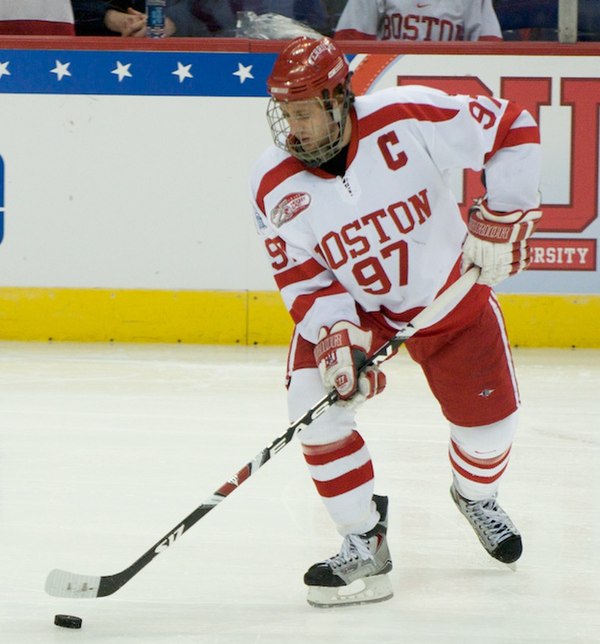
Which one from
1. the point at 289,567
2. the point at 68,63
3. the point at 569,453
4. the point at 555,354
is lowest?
the point at 555,354

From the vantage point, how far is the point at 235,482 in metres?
2.28

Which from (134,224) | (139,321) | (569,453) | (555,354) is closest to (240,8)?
(134,224)

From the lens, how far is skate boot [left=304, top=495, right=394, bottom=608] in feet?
7.39

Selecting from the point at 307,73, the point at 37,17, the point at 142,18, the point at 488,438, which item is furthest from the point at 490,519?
the point at 37,17

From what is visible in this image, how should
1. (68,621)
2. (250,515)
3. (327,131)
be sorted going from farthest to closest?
(250,515), (327,131), (68,621)

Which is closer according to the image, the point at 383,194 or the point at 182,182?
the point at 383,194

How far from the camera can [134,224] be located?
198 inches

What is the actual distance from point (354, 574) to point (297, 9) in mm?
3185

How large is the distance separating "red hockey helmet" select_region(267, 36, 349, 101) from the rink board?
2712 mm

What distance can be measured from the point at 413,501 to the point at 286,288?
2.42 ft

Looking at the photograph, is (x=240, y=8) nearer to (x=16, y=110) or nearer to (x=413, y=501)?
(x=16, y=110)

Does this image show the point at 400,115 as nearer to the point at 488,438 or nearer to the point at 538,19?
the point at 488,438

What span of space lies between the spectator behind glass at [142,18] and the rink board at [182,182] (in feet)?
0.32

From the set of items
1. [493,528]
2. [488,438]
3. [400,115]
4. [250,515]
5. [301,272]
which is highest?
[400,115]
